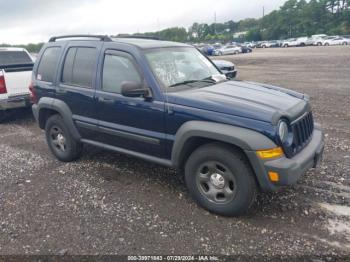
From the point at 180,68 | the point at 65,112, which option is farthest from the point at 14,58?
the point at 180,68

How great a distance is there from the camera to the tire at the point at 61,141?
5.47 m

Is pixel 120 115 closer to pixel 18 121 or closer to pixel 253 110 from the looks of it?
pixel 253 110

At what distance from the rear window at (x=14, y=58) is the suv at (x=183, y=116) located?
4183 mm

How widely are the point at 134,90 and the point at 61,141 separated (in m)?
2.25

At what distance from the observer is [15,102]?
8.05 metres

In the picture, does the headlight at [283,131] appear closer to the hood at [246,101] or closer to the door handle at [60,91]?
the hood at [246,101]

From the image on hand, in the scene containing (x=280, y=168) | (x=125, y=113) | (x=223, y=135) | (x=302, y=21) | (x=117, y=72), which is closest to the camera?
(x=280, y=168)

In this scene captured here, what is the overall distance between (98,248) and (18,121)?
21.5 ft

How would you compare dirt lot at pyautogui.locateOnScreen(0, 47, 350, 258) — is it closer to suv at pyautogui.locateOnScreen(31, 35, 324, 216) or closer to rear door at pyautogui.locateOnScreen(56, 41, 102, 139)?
suv at pyautogui.locateOnScreen(31, 35, 324, 216)

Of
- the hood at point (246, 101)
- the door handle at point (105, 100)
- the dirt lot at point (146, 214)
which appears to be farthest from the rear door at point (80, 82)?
the hood at point (246, 101)

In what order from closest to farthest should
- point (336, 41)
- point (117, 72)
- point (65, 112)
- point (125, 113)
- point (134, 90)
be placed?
point (134, 90)
point (125, 113)
point (117, 72)
point (65, 112)
point (336, 41)

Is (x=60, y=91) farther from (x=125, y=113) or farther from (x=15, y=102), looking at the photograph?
(x=15, y=102)

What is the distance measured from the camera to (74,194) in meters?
4.55

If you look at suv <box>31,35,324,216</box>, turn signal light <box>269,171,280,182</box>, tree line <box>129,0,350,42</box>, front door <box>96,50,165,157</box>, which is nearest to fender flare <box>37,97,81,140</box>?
suv <box>31,35,324,216</box>
